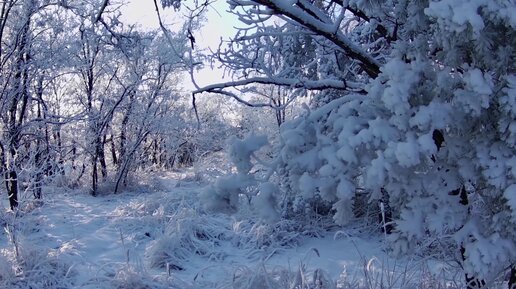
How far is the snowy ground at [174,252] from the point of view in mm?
4516

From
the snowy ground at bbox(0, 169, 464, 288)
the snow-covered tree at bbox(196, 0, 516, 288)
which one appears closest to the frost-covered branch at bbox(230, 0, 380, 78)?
the snow-covered tree at bbox(196, 0, 516, 288)

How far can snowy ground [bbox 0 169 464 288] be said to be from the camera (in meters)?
4.52

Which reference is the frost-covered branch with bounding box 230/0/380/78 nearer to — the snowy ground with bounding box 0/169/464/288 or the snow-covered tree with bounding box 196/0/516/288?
the snow-covered tree with bounding box 196/0/516/288

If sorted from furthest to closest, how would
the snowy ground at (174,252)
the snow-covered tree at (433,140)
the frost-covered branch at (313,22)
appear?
the snowy ground at (174,252) < the frost-covered branch at (313,22) < the snow-covered tree at (433,140)

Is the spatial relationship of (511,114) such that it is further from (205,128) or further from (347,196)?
(205,128)

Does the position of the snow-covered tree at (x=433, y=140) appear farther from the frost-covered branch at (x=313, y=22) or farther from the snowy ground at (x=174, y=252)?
the snowy ground at (x=174, y=252)

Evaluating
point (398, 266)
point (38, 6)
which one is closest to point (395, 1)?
point (398, 266)

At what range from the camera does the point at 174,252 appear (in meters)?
6.04

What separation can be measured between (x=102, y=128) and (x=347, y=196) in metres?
11.3

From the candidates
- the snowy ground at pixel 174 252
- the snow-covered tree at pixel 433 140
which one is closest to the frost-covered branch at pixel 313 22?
the snow-covered tree at pixel 433 140

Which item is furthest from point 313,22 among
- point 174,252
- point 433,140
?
point 174,252

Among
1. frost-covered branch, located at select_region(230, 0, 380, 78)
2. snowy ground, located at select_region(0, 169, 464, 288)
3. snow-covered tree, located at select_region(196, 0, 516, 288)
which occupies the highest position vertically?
frost-covered branch, located at select_region(230, 0, 380, 78)

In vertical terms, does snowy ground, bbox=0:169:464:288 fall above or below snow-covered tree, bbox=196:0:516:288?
below

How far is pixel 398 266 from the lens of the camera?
5297 millimetres
